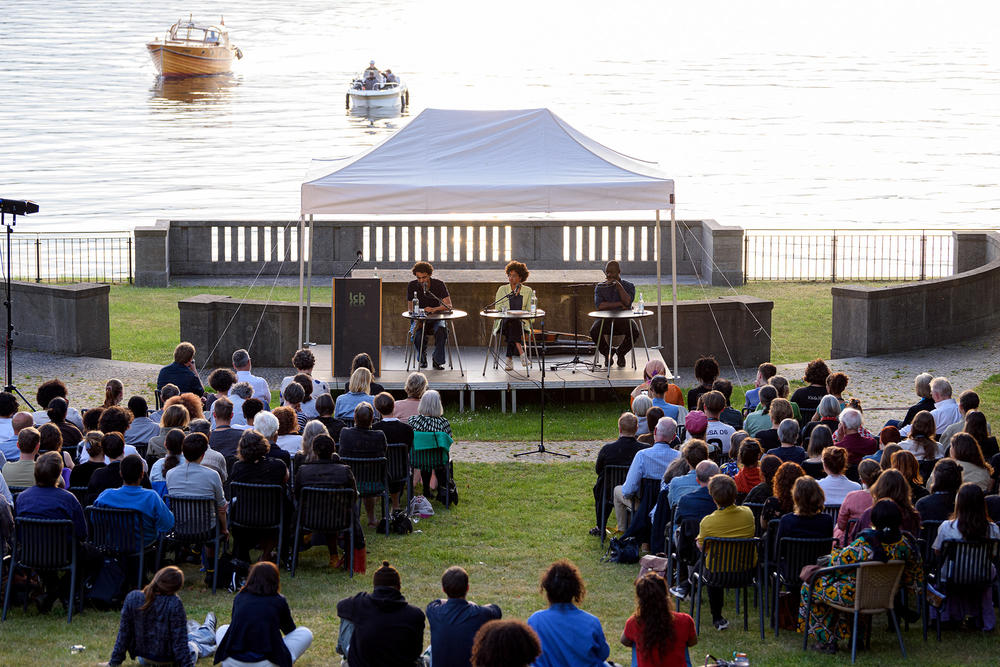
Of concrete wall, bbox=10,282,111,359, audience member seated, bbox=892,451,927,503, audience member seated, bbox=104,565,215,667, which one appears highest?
concrete wall, bbox=10,282,111,359

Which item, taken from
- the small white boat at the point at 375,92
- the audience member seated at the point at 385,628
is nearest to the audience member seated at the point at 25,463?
the audience member seated at the point at 385,628

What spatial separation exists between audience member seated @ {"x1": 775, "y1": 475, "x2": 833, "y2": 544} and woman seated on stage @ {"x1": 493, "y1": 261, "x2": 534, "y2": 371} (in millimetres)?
7958

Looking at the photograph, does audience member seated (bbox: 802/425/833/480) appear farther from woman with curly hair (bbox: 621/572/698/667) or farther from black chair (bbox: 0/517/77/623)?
black chair (bbox: 0/517/77/623)

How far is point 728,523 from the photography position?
969 centimetres

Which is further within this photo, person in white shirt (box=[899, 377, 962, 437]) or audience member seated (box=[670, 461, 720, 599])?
person in white shirt (box=[899, 377, 962, 437])

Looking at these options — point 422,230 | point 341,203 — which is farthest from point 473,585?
point 422,230

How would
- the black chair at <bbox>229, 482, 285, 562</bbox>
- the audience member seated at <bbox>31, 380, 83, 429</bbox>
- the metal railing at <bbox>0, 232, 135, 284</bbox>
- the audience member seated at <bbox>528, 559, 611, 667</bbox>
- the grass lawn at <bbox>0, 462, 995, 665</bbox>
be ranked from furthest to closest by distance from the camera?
the metal railing at <bbox>0, 232, 135, 284</bbox>, the audience member seated at <bbox>31, 380, 83, 429</bbox>, the black chair at <bbox>229, 482, 285, 562</bbox>, the grass lawn at <bbox>0, 462, 995, 665</bbox>, the audience member seated at <bbox>528, 559, 611, 667</bbox>

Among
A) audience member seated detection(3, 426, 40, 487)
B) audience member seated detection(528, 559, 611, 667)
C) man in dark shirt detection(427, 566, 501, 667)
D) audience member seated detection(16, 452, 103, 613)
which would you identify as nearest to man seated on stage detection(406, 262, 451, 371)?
audience member seated detection(3, 426, 40, 487)

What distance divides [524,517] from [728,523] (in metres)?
3.41

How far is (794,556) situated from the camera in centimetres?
962

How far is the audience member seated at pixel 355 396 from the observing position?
522 inches

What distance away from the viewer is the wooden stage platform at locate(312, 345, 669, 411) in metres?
17.1

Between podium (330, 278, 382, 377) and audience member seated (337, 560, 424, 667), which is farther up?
podium (330, 278, 382, 377)

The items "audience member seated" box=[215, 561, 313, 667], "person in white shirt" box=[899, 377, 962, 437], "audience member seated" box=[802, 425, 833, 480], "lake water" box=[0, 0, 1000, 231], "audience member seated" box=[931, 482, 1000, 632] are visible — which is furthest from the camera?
"lake water" box=[0, 0, 1000, 231]
